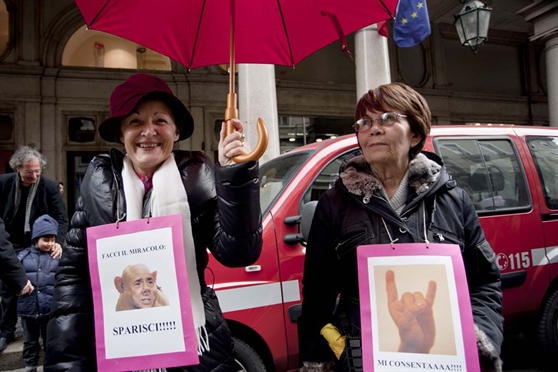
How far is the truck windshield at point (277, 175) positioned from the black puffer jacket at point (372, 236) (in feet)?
4.74

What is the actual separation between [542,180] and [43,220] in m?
4.62

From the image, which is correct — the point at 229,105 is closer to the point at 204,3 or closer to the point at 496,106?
the point at 204,3

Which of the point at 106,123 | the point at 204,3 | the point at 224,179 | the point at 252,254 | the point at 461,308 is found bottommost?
the point at 461,308

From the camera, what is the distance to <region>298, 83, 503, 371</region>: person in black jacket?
159cm

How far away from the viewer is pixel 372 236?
1589mm

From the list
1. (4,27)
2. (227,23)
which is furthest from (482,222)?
(4,27)

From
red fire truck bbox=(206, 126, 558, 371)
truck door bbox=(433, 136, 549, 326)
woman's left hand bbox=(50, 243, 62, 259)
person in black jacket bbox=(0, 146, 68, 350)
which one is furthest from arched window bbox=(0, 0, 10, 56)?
truck door bbox=(433, 136, 549, 326)

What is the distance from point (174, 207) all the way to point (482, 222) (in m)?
2.87

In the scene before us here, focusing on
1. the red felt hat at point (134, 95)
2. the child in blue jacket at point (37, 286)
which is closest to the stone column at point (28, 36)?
the child in blue jacket at point (37, 286)

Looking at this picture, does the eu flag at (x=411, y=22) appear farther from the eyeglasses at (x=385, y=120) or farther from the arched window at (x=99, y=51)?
the arched window at (x=99, y=51)

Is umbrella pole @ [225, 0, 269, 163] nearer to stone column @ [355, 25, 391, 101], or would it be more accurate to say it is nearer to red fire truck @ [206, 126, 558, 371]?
red fire truck @ [206, 126, 558, 371]

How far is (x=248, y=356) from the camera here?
114 inches

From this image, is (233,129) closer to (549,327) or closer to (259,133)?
(259,133)

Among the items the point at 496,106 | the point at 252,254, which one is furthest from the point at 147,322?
the point at 496,106
